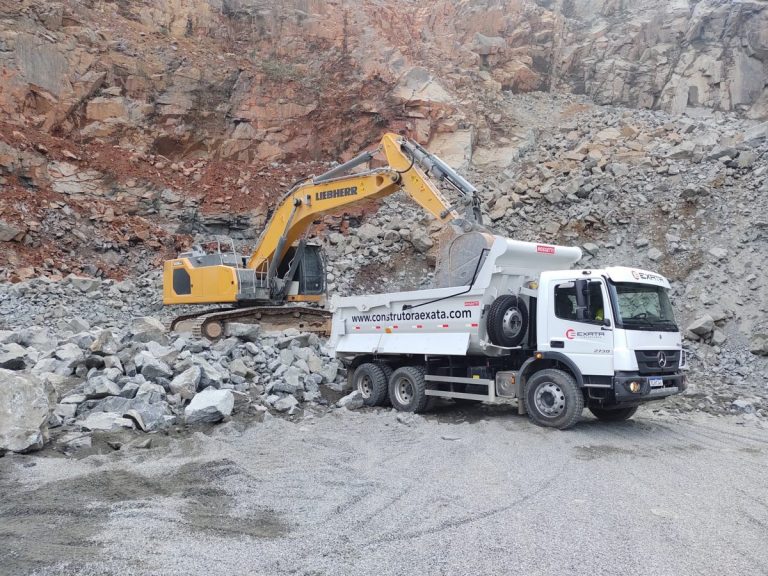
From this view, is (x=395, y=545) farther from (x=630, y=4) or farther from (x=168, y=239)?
(x=630, y=4)


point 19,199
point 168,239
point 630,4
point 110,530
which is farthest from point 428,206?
point 630,4

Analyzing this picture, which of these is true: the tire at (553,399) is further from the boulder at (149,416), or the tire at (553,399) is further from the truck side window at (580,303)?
the boulder at (149,416)

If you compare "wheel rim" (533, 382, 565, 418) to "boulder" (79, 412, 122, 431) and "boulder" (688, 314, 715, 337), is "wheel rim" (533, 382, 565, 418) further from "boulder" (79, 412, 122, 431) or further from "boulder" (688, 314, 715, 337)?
"boulder" (688, 314, 715, 337)

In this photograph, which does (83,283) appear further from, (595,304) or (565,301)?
(595,304)

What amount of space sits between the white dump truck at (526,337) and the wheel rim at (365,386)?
0.02 meters

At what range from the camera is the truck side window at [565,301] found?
735cm

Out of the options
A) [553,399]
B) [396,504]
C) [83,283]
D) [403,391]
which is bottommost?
[396,504]

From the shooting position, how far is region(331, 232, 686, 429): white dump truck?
23.1ft

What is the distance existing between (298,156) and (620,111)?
45.1 ft

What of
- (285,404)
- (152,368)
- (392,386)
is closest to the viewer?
(152,368)

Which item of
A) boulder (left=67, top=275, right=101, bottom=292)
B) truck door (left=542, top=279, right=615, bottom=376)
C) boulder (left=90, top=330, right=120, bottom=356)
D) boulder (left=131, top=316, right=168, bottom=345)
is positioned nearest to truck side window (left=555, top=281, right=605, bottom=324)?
truck door (left=542, top=279, right=615, bottom=376)

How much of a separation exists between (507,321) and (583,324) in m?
1.00

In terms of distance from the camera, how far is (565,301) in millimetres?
7445

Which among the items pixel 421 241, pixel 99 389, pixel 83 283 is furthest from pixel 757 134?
pixel 83 283
